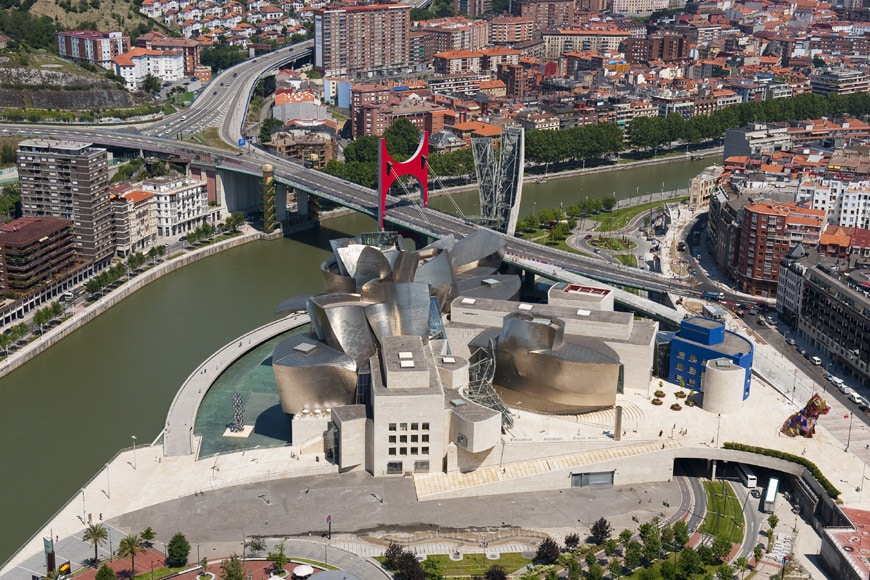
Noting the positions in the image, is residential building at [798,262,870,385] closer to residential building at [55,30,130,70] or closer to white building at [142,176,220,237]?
white building at [142,176,220,237]

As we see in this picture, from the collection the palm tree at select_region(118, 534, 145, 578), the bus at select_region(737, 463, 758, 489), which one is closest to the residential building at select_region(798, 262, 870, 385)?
the bus at select_region(737, 463, 758, 489)

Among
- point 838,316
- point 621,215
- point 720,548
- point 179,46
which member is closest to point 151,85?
point 179,46

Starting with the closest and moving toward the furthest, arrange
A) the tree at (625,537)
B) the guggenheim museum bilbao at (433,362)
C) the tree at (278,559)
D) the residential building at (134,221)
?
the tree at (278,559) → the tree at (625,537) → the guggenheim museum bilbao at (433,362) → the residential building at (134,221)

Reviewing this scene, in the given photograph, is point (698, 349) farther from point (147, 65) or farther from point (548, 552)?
point (147, 65)

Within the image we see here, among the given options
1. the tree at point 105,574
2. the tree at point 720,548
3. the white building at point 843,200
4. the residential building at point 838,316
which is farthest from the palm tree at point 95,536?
the white building at point 843,200

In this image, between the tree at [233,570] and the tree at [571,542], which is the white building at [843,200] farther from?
the tree at [233,570]

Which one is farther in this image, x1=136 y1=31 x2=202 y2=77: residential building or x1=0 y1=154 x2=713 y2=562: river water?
x1=136 y1=31 x2=202 y2=77: residential building
